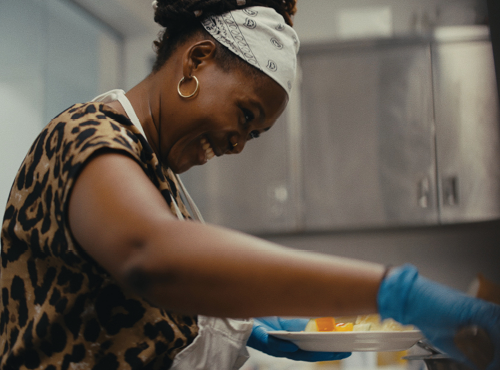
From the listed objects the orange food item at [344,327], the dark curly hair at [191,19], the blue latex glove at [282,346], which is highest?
the dark curly hair at [191,19]

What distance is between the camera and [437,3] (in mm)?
2111

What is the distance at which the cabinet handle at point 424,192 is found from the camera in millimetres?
2025

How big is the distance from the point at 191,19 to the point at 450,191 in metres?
1.67

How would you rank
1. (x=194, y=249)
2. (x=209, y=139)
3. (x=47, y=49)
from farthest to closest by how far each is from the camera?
(x=47, y=49), (x=209, y=139), (x=194, y=249)

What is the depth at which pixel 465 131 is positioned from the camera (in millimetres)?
2039

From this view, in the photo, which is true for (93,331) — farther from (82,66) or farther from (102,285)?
(82,66)

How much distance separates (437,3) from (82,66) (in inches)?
64.4

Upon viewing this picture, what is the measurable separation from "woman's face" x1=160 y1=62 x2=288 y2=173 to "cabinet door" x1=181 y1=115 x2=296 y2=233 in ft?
4.59

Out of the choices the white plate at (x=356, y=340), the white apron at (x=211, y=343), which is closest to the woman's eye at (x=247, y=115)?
the white apron at (x=211, y=343)

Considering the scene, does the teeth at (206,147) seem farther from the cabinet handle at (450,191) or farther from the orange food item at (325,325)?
the cabinet handle at (450,191)

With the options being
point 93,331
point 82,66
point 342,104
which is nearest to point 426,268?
point 342,104

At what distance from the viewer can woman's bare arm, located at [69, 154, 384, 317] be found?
12.7 inches

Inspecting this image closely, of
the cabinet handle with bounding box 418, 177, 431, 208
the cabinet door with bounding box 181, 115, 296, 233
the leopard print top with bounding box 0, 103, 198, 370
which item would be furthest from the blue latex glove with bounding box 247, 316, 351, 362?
the cabinet handle with bounding box 418, 177, 431, 208

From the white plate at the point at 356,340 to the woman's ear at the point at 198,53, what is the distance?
0.44 meters
